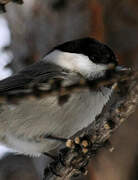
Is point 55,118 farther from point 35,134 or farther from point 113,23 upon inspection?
point 113,23

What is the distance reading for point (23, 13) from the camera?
420cm

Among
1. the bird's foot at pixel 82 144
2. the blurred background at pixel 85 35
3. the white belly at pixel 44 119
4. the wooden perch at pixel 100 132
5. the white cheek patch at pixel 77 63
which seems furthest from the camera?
the blurred background at pixel 85 35

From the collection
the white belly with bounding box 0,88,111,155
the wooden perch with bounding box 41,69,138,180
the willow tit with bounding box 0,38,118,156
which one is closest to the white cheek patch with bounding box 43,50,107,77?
the willow tit with bounding box 0,38,118,156

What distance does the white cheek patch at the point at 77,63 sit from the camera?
262 cm

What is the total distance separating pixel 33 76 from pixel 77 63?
34cm

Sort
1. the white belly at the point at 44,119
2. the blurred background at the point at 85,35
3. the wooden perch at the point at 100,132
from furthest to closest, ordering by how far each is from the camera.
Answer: the blurred background at the point at 85,35 → the white belly at the point at 44,119 → the wooden perch at the point at 100,132

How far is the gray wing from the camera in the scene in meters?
2.43

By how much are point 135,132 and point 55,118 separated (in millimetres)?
1438

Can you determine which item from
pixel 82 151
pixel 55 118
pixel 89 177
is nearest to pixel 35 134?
pixel 55 118

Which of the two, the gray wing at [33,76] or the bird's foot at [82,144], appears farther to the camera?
the gray wing at [33,76]

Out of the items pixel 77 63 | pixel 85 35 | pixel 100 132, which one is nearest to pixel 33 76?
pixel 77 63

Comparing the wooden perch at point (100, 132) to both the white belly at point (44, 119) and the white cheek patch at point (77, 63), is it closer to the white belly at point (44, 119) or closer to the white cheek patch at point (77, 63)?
the white belly at point (44, 119)

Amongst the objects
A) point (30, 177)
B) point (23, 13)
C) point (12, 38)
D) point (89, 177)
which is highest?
point (23, 13)

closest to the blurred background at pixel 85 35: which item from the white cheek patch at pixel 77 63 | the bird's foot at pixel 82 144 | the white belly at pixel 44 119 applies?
the white cheek patch at pixel 77 63
